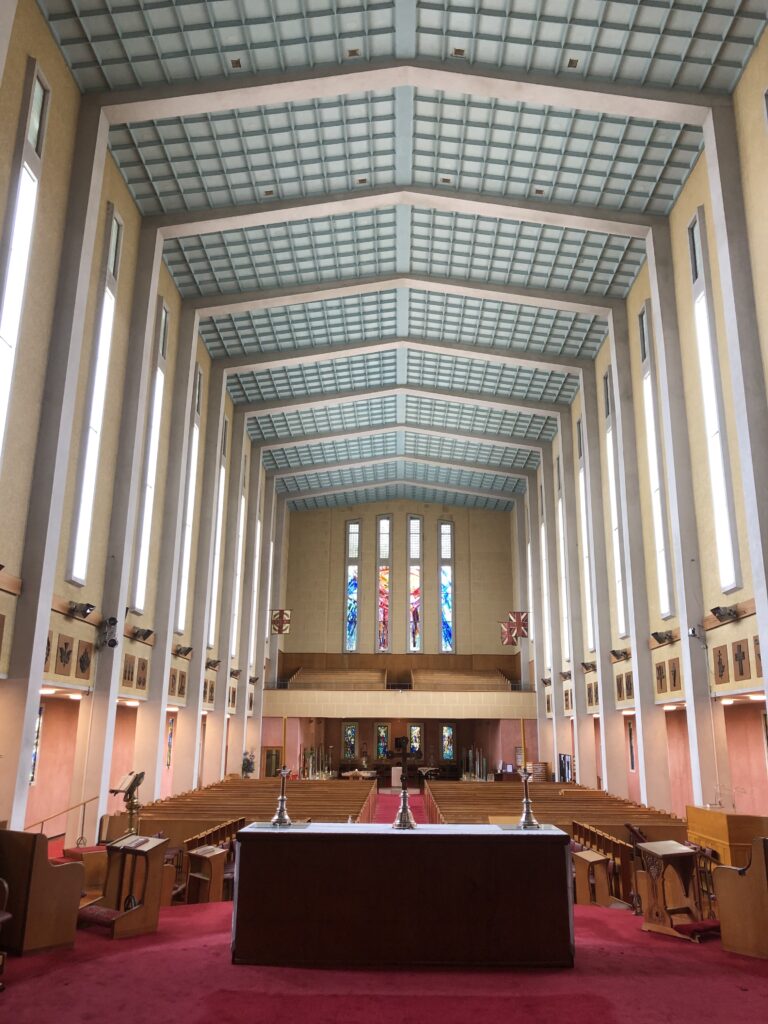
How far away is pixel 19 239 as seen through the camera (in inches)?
396

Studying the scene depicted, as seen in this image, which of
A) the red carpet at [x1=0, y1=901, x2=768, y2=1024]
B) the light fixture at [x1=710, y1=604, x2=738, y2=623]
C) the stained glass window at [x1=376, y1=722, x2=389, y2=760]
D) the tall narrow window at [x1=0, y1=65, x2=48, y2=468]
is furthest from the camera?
the stained glass window at [x1=376, y1=722, x2=389, y2=760]

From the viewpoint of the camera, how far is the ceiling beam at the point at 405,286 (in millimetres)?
18188

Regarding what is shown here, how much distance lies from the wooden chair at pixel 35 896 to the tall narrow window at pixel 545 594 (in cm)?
2116

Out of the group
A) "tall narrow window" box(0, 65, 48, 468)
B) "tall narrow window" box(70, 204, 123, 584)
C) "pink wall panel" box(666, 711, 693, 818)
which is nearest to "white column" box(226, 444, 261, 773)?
"tall narrow window" box(70, 204, 123, 584)

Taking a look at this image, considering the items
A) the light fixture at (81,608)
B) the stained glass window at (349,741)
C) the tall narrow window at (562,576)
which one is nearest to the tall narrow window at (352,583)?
the stained glass window at (349,741)

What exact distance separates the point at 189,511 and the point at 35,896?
13.7 meters

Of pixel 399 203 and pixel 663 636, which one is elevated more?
pixel 399 203

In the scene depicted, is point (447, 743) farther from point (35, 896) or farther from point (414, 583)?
point (35, 896)

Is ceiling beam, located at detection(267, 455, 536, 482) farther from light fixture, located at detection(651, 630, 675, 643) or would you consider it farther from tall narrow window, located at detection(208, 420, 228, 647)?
light fixture, located at detection(651, 630, 675, 643)

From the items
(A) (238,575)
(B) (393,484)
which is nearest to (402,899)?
(A) (238,575)

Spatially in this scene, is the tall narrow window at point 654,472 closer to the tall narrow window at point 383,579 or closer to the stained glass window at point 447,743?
the tall narrow window at point 383,579

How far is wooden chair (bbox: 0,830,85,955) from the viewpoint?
521cm

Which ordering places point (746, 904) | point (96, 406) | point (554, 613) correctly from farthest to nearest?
point (554, 613)
point (96, 406)
point (746, 904)

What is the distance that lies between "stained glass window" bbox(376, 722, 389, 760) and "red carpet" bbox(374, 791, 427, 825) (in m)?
5.66
